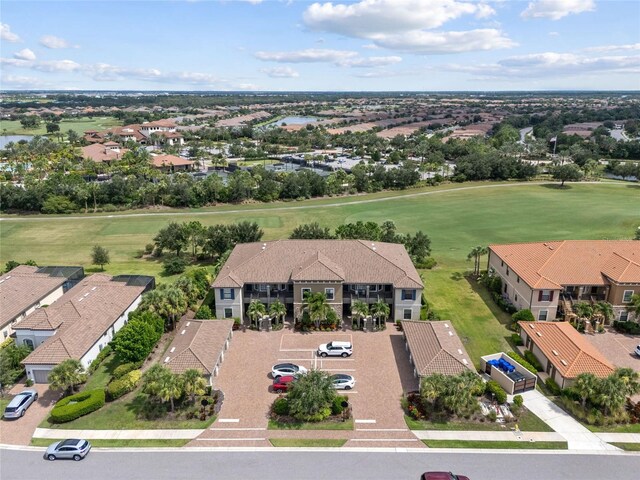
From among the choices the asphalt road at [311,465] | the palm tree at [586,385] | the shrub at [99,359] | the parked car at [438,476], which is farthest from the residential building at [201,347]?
the palm tree at [586,385]

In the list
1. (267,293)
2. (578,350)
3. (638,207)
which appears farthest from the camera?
(638,207)

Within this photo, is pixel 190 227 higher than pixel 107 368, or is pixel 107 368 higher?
pixel 190 227

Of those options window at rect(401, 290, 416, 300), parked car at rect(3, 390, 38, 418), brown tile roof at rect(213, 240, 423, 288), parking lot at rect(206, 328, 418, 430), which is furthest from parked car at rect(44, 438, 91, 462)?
window at rect(401, 290, 416, 300)

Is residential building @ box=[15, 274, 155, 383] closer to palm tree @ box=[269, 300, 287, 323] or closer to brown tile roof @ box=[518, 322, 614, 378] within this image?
palm tree @ box=[269, 300, 287, 323]

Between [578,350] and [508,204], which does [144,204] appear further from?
[578,350]

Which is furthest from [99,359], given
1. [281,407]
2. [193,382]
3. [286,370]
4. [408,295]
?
[408,295]

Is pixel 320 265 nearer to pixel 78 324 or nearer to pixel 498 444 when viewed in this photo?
pixel 78 324

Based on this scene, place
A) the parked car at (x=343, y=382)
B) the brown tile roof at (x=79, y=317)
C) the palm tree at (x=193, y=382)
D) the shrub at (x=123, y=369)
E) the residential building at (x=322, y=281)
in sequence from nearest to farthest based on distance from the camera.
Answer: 1. the palm tree at (x=193, y=382)
2. the parked car at (x=343, y=382)
3. the shrub at (x=123, y=369)
4. the brown tile roof at (x=79, y=317)
5. the residential building at (x=322, y=281)

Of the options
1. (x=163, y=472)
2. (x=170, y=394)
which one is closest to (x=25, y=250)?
(x=170, y=394)

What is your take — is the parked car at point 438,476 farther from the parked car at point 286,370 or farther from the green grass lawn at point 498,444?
the parked car at point 286,370
